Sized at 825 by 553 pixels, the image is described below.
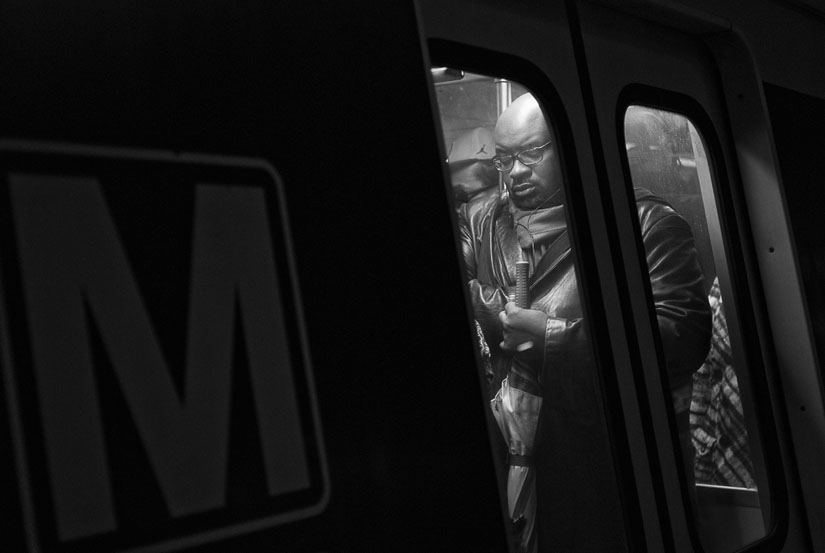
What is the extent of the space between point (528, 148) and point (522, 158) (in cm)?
6

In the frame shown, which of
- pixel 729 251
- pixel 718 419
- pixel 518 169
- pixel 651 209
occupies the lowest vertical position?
pixel 718 419

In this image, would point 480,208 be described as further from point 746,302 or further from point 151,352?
point 151,352

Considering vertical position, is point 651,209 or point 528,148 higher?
point 528,148

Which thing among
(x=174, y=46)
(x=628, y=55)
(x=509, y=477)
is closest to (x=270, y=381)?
(x=174, y=46)

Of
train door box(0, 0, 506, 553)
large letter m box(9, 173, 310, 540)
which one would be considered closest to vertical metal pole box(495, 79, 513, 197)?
train door box(0, 0, 506, 553)

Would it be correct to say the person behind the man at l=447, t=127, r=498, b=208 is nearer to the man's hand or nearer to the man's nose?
the man's nose

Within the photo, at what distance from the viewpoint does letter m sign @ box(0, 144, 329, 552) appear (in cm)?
67

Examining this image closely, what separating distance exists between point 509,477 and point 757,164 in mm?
1097

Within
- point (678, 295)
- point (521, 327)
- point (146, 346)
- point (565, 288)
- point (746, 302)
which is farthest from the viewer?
point (746, 302)

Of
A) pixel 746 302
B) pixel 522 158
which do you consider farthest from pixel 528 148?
pixel 746 302

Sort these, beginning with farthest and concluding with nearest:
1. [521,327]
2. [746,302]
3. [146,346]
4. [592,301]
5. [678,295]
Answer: [746,302] < [678,295] < [521,327] < [592,301] < [146,346]

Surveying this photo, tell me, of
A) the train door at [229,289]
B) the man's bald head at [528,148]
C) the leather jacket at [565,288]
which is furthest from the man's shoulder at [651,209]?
the train door at [229,289]

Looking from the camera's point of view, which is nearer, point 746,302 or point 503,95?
point 503,95

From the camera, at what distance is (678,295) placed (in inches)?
87.2
